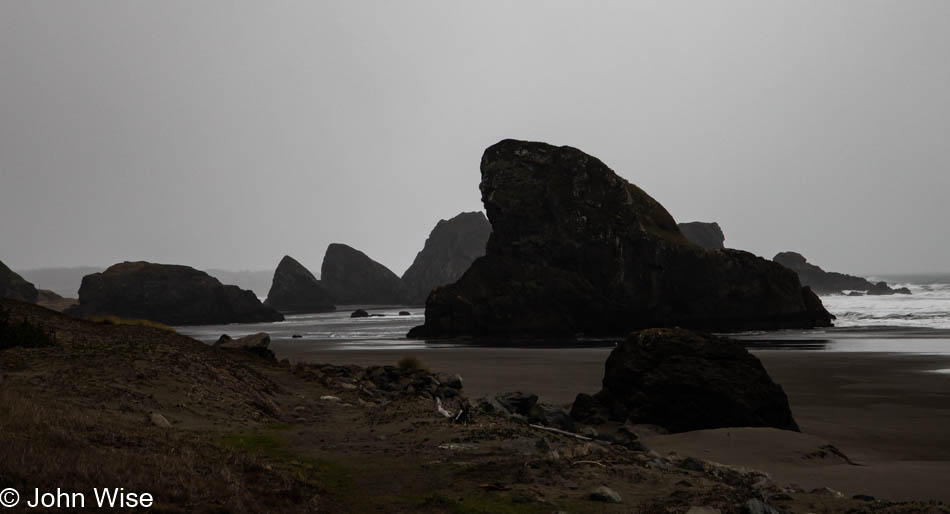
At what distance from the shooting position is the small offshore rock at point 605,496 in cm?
789

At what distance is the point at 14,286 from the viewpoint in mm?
109438

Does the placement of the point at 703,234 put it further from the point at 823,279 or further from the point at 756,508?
the point at 756,508

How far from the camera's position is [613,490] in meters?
8.42

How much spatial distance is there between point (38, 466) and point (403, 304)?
605ft

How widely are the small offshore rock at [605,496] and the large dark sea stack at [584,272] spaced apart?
59.4 metres

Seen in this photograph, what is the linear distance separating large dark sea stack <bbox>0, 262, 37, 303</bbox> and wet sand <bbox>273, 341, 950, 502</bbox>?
3799 inches

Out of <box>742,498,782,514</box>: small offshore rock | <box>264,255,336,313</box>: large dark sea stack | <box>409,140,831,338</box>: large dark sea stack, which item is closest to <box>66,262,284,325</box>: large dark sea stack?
<box>264,255,336,313</box>: large dark sea stack

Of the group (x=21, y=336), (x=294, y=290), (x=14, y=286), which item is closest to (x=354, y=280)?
(x=294, y=290)

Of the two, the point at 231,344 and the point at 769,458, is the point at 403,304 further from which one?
the point at 769,458

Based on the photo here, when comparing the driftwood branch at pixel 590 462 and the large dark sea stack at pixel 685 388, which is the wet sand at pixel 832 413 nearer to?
the large dark sea stack at pixel 685 388

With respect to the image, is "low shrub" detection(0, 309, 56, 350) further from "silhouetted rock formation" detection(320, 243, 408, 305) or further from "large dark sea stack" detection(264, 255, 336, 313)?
"silhouetted rock formation" detection(320, 243, 408, 305)

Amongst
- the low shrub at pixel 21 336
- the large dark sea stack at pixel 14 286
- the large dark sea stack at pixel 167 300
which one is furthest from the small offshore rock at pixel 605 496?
the large dark sea stack at pixel 14 286

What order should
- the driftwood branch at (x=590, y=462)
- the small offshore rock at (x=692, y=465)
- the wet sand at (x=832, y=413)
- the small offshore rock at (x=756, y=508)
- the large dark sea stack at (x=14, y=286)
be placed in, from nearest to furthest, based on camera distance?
the small offshore rock at (x=756, y=508) → the driftwood branch at (x=590, y=462) → the small offshore rock at (x=692, y=465) → the wet sand at (x=832, y=413) → the large dark sea stack at (x=14, y=286)

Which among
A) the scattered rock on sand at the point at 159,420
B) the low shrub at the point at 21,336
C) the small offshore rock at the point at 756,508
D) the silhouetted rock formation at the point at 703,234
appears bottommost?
the small offshore rock at the point at 756,508
